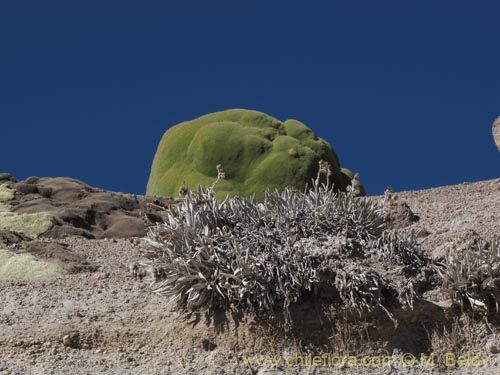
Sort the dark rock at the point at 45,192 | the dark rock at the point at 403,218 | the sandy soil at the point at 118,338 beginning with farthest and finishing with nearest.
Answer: the dark rock at the point at 45,192
the dark rock at the point at 403,218
the sandy soil at the point at 118,338

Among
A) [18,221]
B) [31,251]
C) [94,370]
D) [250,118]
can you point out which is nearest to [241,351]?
[94,370]

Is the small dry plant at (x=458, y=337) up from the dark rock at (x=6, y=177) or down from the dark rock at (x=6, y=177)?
down

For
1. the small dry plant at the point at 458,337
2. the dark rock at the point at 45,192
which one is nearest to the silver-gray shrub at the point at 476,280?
the small dry plant at the point at 458,337

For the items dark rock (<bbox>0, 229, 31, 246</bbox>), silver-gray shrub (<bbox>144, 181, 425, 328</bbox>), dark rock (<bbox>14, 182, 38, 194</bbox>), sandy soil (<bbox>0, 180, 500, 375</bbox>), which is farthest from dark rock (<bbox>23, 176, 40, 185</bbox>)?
silver-gray shrub (<bbox>144, 181, 425, 328</bbox>)

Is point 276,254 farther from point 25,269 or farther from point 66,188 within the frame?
point 66,188

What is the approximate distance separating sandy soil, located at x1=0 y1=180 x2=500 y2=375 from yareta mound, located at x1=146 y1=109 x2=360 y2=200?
10.9m

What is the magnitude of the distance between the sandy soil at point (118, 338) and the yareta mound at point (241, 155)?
35.6ft

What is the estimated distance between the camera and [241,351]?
642 cm

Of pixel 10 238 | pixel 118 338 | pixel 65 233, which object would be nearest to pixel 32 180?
pixel 65 233

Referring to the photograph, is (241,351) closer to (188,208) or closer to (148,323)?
(148,323)

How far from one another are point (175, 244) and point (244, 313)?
0.87 meters

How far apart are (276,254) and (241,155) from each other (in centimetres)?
1290

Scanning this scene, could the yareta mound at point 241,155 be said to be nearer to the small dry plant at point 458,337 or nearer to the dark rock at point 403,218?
the dark rock at point 403,218

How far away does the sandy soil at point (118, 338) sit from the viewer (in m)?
6.36
